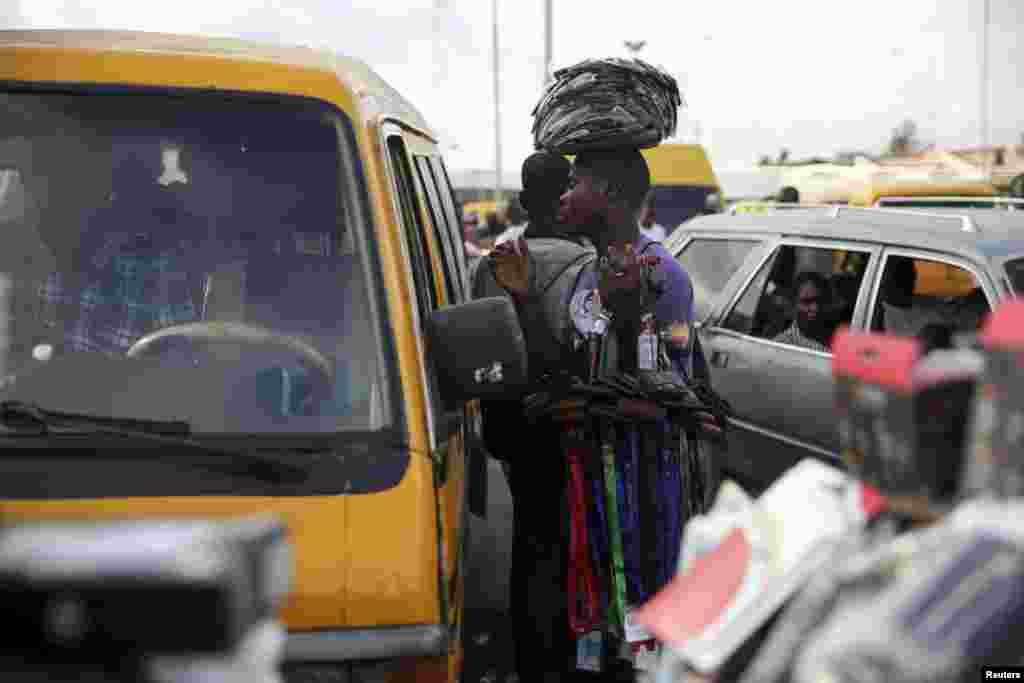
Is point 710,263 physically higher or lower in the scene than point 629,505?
higher

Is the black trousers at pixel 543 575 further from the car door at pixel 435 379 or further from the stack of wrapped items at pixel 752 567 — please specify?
the stack of wrapped items at pixel 752 567

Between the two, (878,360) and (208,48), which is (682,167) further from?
(878,360)

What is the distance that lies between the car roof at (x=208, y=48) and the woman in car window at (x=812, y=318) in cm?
359

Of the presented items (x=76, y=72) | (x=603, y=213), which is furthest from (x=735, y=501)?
(x=603, y=213)

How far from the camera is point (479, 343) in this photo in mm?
3393

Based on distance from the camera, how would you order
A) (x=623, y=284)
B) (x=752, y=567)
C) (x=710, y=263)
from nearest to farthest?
(x=752, y=567) < (x=623, y=284) < (x=710, y=263)

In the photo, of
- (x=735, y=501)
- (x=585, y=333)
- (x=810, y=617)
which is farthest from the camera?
(x=585, y=333)

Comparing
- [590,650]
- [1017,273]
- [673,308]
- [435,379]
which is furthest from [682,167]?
[435,379]

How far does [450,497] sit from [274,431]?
1.97 ft

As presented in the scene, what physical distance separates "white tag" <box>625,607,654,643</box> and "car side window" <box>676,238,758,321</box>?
410 cm

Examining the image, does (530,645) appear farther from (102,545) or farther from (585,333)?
(102,545)

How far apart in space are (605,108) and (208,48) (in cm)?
Result: 156

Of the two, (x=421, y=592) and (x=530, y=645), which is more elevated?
(x=421, y=592)

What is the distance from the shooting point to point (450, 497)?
373 centimetres
